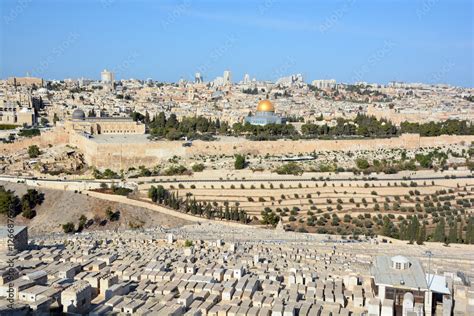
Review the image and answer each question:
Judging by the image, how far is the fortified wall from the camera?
27.8 metres

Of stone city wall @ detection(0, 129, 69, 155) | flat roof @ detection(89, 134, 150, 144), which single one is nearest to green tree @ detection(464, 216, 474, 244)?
flat roof @ detection(89, 134, 150, 144)

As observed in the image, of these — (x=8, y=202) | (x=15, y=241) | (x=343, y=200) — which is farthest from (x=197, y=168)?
(x=15, y=241)

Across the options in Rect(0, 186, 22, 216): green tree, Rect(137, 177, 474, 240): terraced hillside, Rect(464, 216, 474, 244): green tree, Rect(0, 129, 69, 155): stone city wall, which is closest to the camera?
Rect(464, 216, 474, 244): green tree

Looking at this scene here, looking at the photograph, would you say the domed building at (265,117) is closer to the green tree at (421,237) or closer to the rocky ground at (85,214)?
the rocky ground at (85,214)

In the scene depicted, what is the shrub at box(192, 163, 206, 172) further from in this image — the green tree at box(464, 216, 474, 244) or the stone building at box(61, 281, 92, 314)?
the stone building at box(61, 281, 92, 314)

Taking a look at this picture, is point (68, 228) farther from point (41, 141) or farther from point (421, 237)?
point (421, 237)

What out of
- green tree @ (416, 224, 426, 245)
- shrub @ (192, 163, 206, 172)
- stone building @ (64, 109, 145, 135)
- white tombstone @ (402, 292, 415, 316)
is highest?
stone building @ (64, 109, 145, 135)

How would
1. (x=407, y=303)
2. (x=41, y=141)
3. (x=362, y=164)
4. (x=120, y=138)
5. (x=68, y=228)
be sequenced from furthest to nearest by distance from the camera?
(x=41, y=141), (x=120, y=138), (x=362, y=164), (x=68, y=228), (x=407, y=303)

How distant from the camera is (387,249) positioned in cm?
1673

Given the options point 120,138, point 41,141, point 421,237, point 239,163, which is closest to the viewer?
point 421,237

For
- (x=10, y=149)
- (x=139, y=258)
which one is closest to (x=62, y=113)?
(x=10, y=149)

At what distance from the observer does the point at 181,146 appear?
2938 centimetres

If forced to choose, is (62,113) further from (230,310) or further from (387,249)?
(230,310)

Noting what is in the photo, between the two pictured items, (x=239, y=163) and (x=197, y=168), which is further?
(x=239, y=163)
